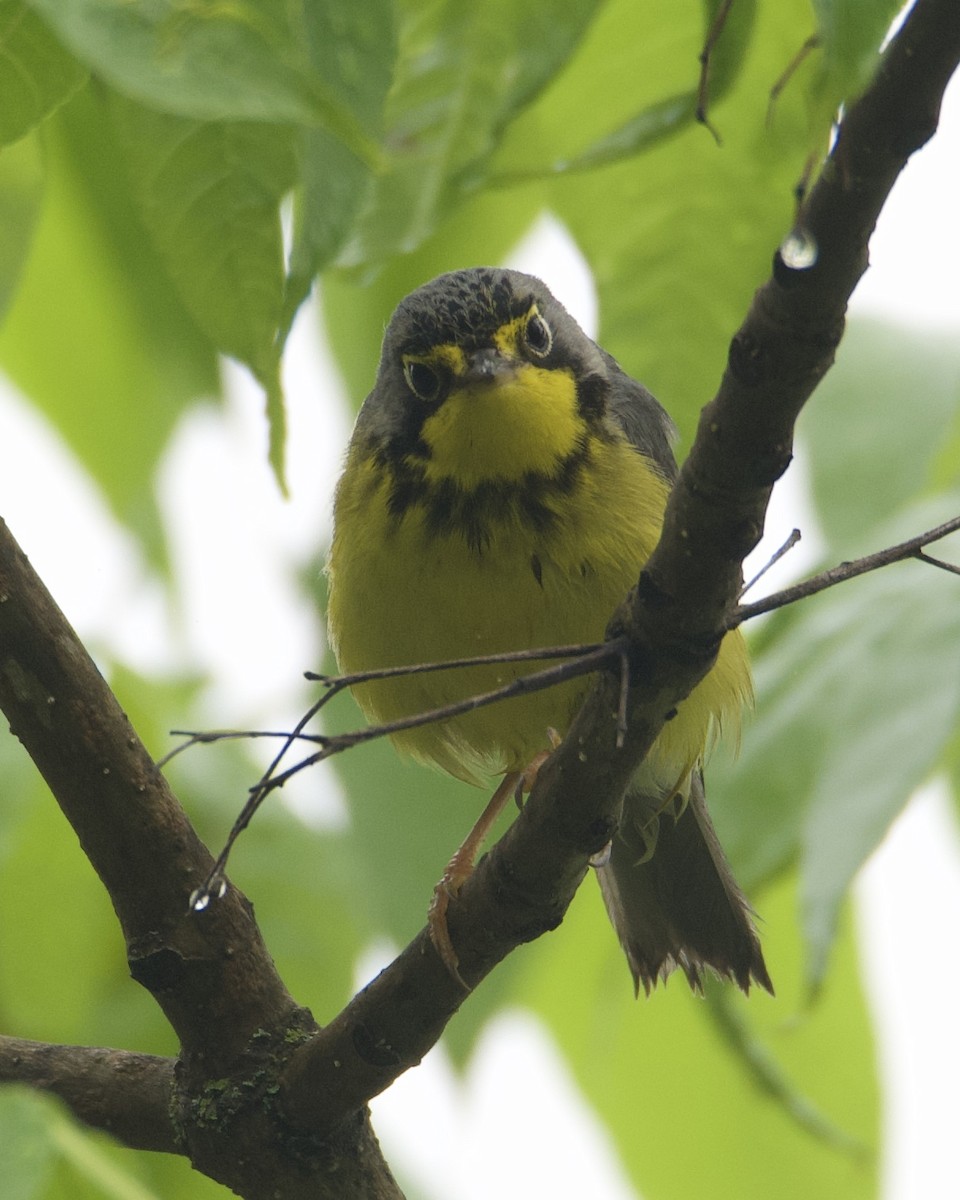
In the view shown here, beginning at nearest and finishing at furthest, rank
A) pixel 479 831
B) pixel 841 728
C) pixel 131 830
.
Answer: pixel 131 830
pixel 841 728
pixel 479 831

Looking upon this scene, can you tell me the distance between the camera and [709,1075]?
4066mm

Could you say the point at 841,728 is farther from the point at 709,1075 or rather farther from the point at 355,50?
the point at 355,50

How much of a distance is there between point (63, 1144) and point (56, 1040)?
1627 mm

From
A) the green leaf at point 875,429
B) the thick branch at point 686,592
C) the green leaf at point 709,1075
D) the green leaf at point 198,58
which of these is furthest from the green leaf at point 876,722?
the green leaf at point 198,58

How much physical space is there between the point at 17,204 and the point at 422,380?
2.02m

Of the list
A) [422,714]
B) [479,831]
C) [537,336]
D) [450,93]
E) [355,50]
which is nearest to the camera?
[355,50]

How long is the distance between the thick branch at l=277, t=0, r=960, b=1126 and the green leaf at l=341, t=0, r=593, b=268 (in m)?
0.54

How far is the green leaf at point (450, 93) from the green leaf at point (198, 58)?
0.82 m

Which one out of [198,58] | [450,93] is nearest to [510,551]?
[450,93]

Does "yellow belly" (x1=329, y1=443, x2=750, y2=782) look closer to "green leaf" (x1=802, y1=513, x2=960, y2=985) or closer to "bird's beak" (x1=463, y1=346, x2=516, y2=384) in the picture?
"bird's beak" (x1=463, y1=346, x2=516, y2=384)

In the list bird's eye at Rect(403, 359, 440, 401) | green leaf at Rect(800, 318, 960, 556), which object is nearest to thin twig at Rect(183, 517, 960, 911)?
green leaf at Rect(800, 318, 960, 556)

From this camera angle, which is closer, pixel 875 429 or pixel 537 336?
pixel 875 429

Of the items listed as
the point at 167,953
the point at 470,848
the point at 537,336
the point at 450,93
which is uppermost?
the point at 537,336

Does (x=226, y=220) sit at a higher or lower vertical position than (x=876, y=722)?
higher
